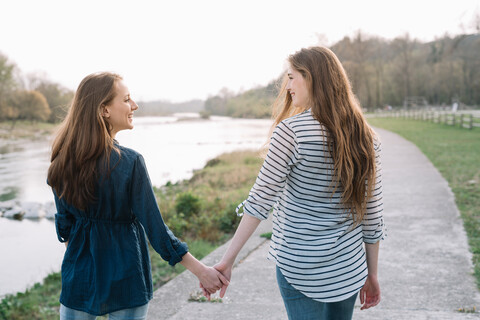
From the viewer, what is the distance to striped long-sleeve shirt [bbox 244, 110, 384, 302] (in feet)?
5.89

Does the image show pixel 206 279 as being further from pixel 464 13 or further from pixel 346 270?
pixel 464 13

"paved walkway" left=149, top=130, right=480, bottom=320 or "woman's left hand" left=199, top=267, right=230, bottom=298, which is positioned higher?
"woman's left hand" left=199, top=267, right=230, bottom=298

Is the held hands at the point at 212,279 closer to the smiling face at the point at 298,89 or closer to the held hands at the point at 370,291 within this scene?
the held hands at the point at 370,291

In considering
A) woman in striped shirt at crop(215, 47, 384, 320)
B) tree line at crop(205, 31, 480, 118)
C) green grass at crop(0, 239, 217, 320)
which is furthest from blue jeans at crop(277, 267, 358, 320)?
tree line at crop(205, 31, 480, 118)

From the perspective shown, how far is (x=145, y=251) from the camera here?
6.65 feet

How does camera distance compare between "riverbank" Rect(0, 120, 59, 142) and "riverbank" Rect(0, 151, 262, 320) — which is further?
"riverbank" Rect(0, 120, 59, 142)

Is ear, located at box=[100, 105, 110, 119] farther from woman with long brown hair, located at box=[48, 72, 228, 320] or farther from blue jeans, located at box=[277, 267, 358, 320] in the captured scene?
blue jeans, located at box=[277, 267, 358, 320]

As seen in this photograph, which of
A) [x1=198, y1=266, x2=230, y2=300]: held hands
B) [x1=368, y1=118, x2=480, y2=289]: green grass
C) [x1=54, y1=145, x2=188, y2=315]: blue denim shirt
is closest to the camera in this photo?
[x1=54, y1=145, x2=188, y2=315]: blue denim shirt

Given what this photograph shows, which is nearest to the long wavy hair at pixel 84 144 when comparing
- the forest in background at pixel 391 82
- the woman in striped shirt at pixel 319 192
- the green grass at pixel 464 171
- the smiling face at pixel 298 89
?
the woman in striped shirt at pixel 319 192

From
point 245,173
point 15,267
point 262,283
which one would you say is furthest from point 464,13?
point 15,267

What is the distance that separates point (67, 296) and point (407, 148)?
16094mm

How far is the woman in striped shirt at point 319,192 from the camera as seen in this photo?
1802 millimetres

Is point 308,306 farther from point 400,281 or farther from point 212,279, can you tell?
point 400,281

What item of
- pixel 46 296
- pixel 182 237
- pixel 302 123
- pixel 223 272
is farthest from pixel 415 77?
pixel 302 123
